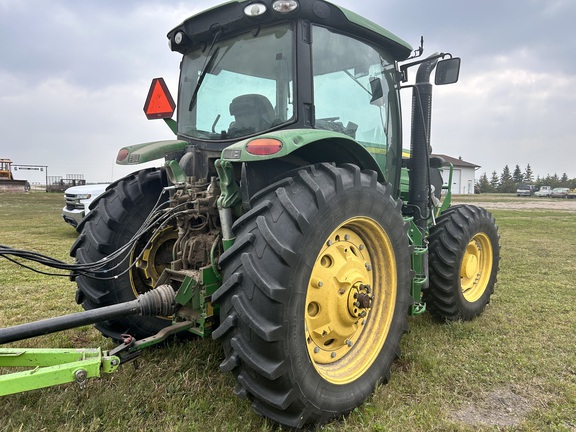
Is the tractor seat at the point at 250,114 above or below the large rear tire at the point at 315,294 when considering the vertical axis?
above

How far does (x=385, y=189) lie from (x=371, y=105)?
3.15 feet

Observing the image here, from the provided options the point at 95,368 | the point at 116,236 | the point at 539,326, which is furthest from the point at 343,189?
the point at 539,326

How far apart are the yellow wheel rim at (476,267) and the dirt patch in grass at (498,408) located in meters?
1.45

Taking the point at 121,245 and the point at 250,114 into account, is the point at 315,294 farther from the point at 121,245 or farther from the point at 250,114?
the point at 121,245

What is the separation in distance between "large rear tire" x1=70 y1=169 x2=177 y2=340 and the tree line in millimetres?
67093

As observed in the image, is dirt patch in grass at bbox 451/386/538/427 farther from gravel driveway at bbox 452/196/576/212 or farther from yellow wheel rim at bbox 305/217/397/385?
gravel driveway at bbox 452/196/576/212

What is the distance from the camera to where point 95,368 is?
6.69 ft

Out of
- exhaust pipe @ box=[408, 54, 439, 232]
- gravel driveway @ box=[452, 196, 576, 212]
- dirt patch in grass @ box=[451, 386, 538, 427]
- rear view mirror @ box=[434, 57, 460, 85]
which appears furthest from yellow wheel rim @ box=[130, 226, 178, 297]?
gravel driveway @ box=[452, 196, 576, 212]

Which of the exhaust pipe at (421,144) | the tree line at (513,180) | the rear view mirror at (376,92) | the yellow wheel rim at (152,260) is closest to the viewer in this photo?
the yellow wheel rim at (152,260)

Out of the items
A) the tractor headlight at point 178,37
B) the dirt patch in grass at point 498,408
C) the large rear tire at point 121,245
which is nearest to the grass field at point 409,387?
the dirt patch in grass at point 498,408

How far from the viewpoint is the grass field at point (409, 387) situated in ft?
7.37

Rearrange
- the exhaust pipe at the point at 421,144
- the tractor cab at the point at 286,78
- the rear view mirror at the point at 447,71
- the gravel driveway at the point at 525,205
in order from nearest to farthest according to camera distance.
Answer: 1. the tractor cab at the point at 286,78
2. the rear view mirror at the point at 447,71
3. the exhaust pipe at the point at 421,144
4. the gravel driveway at the point at 525,205

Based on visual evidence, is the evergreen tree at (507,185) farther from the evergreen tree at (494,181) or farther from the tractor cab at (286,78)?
the tractor cab at (286,78)

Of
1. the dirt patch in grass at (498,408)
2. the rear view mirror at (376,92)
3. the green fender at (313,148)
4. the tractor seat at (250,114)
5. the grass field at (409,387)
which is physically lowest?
the dirt patch in grass at (498,408)
